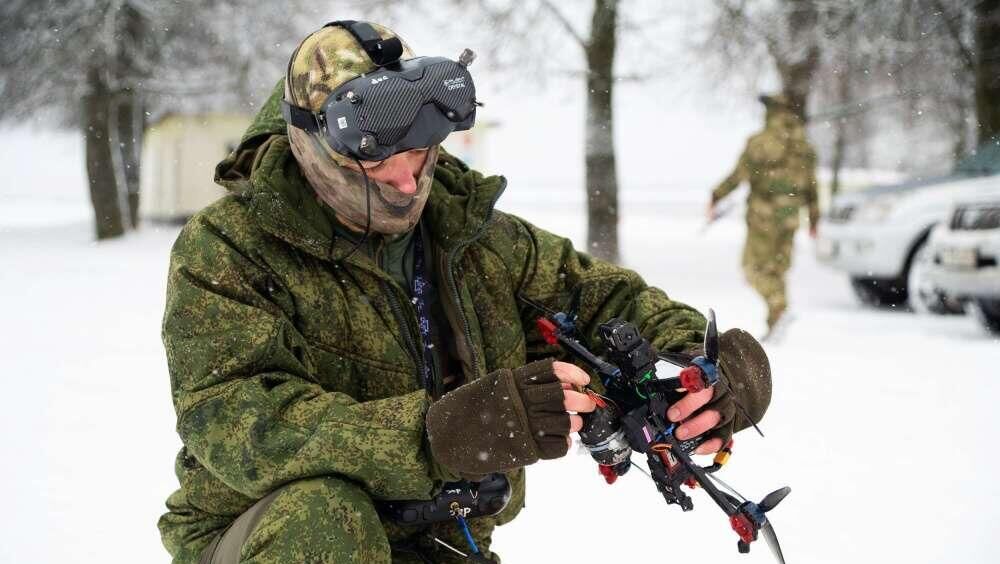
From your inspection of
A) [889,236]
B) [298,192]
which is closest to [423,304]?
[298,192]

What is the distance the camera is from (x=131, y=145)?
22.8m

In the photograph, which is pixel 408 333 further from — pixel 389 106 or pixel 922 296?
pixel 922 296

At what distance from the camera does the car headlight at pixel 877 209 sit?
10.4 m

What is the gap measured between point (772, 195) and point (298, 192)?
744cm

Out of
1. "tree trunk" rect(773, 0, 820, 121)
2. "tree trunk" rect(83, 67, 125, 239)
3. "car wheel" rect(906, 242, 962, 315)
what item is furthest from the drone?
"tree trunk" rect(83, 67, 125, 239)

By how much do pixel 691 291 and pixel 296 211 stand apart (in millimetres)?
10724

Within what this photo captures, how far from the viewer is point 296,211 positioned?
2.15 meters

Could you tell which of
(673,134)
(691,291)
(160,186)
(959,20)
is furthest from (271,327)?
(673,134)

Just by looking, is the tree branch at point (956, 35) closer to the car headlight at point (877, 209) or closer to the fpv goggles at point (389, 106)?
the car headlight at point (877, 209)

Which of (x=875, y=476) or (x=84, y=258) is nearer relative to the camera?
(x=875, y=476)

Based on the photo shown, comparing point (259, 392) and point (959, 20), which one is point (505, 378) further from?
point (959, 20)

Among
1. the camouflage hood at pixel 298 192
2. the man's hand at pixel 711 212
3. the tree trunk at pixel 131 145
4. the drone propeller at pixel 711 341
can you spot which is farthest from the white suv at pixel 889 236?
the tree trunk at pixel 131 145

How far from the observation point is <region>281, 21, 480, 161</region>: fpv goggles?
2.11 m

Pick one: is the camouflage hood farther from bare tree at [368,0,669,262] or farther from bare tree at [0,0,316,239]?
bare tree at [0,0,316,239]
